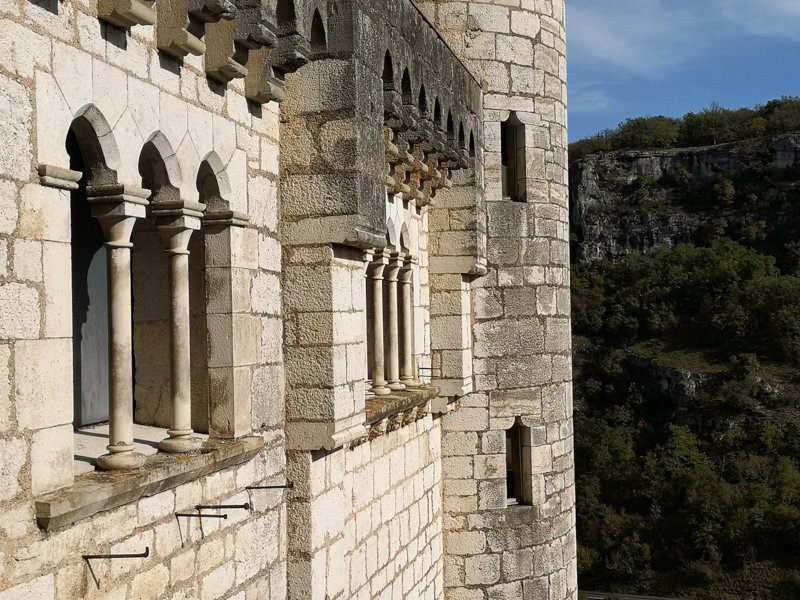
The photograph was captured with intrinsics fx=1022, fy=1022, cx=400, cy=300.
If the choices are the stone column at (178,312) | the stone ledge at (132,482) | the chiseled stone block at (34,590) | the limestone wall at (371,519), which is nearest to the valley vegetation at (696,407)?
the limestone wall at (371,519)

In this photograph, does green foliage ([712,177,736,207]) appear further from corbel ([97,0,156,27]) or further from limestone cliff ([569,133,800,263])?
corbel ([97,0,156,27])

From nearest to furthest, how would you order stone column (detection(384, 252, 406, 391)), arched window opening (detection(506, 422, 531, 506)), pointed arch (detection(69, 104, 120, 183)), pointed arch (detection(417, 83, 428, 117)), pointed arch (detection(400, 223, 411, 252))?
pointed arch (detection(69, 104, 120, 183)), pointed arch (detection(417, 83, 428, 117)), stone column (detection(384, 252, 406, 391)), pointed arch (detection(400, 223, 411, 252)), arched window opening (detection(506, 422, 531, 506))

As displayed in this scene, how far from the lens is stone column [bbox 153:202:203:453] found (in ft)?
13.4

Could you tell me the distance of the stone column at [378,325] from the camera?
6676mm

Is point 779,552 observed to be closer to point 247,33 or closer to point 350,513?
point 350,513

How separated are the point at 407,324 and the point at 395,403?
116cm

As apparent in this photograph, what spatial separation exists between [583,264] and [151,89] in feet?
171

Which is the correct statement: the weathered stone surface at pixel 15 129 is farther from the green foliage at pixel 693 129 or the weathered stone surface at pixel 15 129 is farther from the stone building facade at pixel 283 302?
the green foliage at pixel 693 129

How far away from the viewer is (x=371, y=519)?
6.38 metres

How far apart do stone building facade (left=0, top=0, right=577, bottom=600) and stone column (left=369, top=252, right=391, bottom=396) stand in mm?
24

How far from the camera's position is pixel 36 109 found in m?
3.13

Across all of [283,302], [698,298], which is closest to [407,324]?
[283,302]

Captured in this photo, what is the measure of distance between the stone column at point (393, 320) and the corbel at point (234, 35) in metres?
2.90

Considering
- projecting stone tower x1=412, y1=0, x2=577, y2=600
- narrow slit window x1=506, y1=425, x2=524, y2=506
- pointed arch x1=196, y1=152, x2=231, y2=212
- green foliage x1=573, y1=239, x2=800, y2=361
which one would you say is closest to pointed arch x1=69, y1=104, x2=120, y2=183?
pointed arch x1=196, y1=152, x2=231, y2=212
